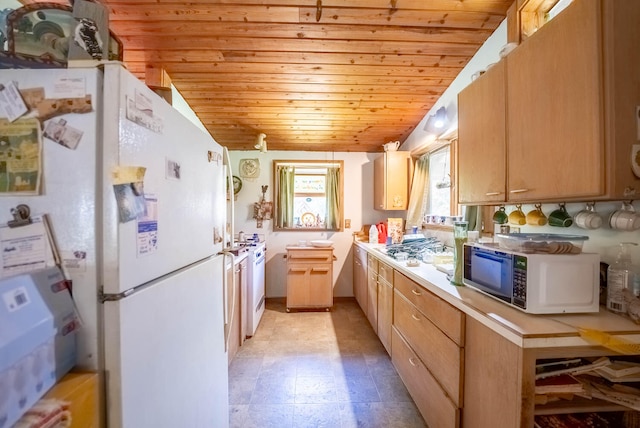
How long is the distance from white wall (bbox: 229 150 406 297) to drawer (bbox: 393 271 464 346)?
201cm

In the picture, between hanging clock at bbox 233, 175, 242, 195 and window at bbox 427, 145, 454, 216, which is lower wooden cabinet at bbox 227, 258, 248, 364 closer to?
hanging clock at bbox 233, 175, 242, 195

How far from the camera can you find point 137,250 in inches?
28.2

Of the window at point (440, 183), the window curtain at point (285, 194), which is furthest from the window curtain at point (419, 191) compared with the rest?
the window curtain at point (285, 194)

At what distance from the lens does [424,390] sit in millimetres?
1535

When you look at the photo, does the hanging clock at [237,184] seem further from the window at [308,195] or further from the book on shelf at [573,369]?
the book on shelf at [573,369]

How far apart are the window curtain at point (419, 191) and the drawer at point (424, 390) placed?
151 cm

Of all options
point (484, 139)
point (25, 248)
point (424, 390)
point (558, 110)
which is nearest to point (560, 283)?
point (558, 110)

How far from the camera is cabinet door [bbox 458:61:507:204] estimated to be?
133 centimetres

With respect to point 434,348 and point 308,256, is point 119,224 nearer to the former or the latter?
point 434,348

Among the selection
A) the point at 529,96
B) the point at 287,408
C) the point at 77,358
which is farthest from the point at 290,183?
the point at 77,358

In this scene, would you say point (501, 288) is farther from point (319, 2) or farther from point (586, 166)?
point (319, 2)

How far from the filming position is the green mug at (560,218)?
1.26 m

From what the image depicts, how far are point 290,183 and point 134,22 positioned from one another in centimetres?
A: 234

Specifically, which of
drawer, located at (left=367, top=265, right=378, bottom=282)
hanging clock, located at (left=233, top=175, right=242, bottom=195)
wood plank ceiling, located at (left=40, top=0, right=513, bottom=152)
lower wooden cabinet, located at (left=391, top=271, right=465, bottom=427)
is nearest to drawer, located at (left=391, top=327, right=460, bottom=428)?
lower wooden cabinet, located at (left=391, top=271, right=465, bottom=427)
